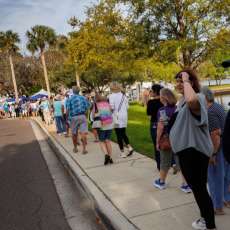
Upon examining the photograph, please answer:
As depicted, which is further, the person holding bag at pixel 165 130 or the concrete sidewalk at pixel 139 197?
the person holding bag at pixel 165 130

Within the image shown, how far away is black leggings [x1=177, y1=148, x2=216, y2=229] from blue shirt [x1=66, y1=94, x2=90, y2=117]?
600 centimetres

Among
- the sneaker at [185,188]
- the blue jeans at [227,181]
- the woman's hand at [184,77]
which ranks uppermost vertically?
the woman's hand at [184,77]

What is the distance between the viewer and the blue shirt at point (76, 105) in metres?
9.70

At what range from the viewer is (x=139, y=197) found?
5.53 metres

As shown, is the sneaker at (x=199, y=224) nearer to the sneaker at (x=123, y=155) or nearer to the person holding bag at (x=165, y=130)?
the person holding bag at (x=165, y=130)

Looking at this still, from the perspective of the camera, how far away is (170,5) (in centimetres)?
1214

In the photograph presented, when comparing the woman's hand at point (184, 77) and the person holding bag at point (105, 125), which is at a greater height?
the woman's hand at point (184, 77)

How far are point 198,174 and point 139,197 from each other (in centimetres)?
181

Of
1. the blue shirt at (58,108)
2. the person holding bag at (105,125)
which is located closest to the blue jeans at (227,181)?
the person holding bag at (105,125)

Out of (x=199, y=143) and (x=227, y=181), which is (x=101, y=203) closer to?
(x=227, y=181)

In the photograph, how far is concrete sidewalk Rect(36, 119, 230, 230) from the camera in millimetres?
4469

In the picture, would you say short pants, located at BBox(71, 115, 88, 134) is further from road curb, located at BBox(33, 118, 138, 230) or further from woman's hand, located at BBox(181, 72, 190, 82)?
woman's hand, located at BBox(181, 72, 190, 82)

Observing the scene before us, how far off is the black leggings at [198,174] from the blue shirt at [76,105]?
6.00 m

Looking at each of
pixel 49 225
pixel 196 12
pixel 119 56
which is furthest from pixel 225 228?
pixel 119 56
